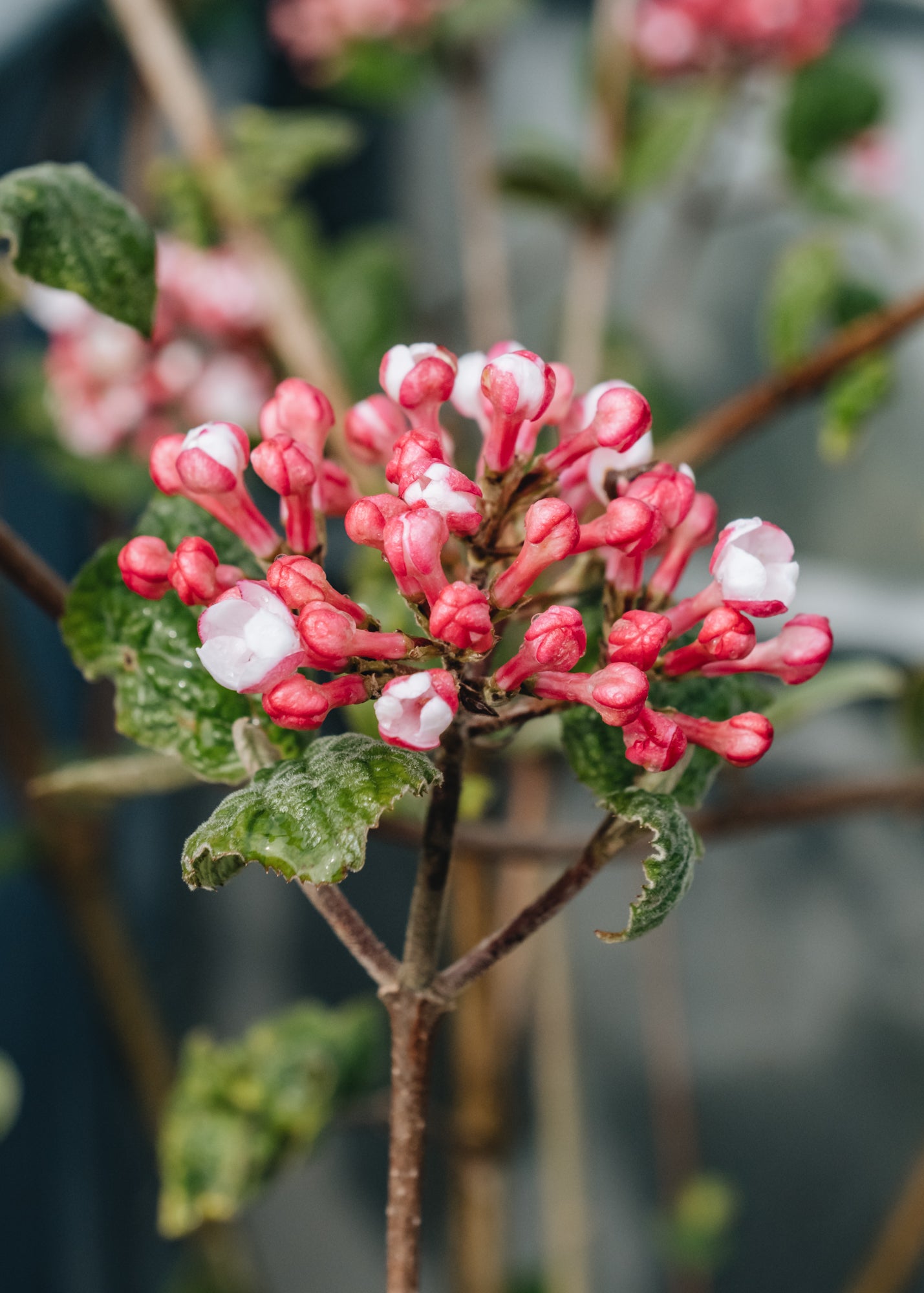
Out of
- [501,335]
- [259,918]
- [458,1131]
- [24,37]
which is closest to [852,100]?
[501,335]

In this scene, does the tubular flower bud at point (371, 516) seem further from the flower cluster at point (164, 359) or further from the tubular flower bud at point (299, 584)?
the flower cluster at point (164, 359)

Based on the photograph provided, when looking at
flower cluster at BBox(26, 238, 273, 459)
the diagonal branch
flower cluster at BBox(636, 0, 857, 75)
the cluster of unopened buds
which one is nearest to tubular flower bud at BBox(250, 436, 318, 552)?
the cluster of unopened buds

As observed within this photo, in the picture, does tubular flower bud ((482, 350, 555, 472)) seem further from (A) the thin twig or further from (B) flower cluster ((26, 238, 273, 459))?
(B) flower cluster ((26, 238, 273, 459))

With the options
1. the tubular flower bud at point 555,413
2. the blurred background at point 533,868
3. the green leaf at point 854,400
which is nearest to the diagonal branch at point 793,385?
the green leaf at point 854,400

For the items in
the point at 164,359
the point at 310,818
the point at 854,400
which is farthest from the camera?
the point at 164,359

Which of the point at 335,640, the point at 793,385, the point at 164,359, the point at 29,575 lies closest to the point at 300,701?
the point at 335,640

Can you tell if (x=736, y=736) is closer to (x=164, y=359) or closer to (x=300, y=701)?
(x=300, y=701)

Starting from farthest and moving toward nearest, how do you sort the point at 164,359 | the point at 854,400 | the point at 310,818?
the point at 164,359 < the point at 854,400 < the point at 310,818
